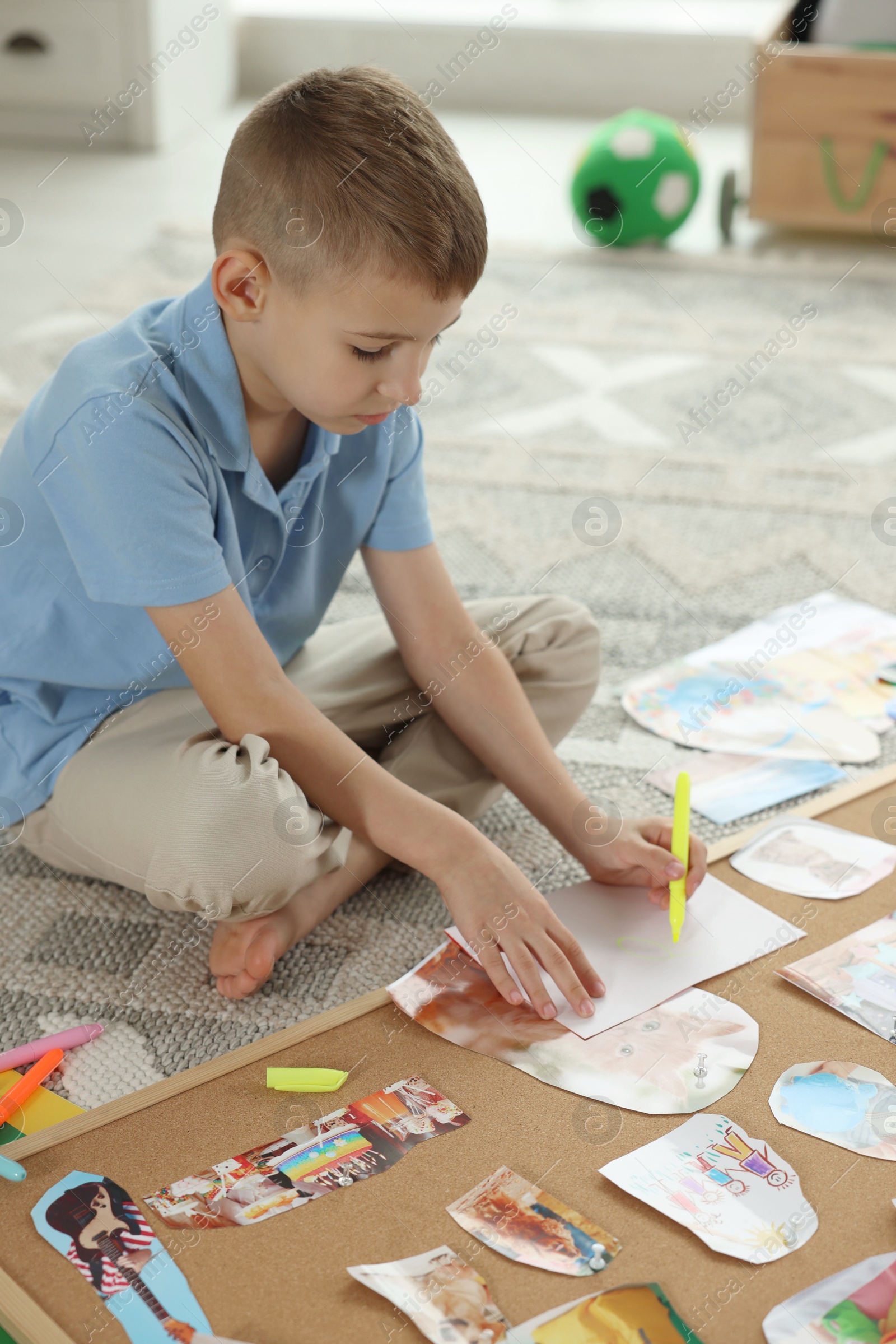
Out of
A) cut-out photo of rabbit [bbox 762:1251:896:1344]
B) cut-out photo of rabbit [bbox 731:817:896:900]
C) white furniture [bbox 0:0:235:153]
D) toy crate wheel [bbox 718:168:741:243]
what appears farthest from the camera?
white furniture [bbox 0:0:235:153]

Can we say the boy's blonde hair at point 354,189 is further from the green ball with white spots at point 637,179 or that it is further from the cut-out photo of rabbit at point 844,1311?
the green ball with white spots at point 637,179

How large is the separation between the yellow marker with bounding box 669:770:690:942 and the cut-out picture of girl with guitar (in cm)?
39

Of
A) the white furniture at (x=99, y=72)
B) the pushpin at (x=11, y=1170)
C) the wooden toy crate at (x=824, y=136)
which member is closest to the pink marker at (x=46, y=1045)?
the pushpin at (x=11, y=1170)

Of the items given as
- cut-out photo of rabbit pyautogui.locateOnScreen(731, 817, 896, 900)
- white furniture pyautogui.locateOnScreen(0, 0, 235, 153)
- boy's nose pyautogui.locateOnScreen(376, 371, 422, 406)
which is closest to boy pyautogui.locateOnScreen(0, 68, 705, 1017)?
boy's nose pyautogui.locateOnScreen(376, 371, 422, 406)

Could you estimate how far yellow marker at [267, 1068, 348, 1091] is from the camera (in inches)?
32.1

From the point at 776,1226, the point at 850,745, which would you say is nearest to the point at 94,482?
the point at 776,1226

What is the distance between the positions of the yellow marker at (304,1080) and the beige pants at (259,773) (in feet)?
0.38

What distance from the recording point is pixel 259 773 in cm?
85

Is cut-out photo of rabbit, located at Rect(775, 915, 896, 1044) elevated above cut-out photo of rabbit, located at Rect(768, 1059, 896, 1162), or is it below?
below

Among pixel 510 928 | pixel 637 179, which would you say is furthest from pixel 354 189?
pixel 637 179

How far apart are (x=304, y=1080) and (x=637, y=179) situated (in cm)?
191

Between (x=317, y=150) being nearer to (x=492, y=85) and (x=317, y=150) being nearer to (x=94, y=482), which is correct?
(x=94, y=482)

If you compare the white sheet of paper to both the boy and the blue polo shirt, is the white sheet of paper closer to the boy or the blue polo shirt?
the boy

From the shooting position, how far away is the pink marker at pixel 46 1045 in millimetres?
849
